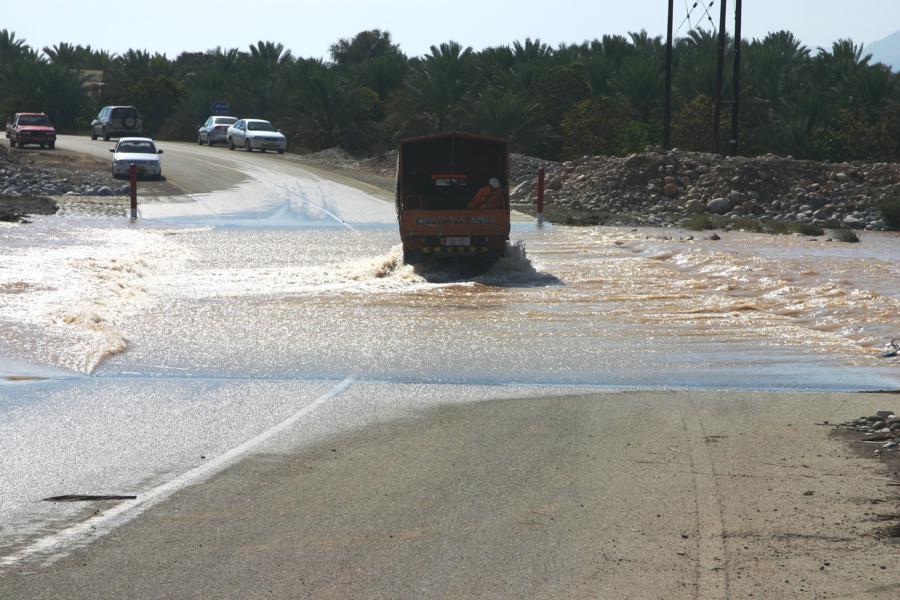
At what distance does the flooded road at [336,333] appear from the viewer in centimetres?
1009

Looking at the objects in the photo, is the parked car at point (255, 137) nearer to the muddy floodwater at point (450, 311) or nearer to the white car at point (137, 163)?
the white car at point (137, 163)

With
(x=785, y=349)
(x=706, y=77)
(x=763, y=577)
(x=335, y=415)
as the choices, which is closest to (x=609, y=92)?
(x=706, y=77)

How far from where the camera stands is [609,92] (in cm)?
6412

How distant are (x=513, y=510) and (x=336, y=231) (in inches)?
942

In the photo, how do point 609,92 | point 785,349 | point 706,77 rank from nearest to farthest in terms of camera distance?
point 785,349 < point 706,77 < point 609,92

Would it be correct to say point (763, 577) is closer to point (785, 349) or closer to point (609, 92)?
point (785, 349)

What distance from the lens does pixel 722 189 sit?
4178 centimetres

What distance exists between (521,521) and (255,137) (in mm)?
54893

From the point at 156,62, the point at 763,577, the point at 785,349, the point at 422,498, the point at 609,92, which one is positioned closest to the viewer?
the point at 763,577

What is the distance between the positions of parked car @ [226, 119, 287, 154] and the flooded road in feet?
103

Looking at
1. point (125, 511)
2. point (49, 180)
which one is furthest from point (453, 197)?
point (49, 180)

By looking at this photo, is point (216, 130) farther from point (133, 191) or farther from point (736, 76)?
point (133, 191)

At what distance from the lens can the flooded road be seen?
33.1 feet

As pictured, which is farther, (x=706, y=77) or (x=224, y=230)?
(x=706, y=77)
